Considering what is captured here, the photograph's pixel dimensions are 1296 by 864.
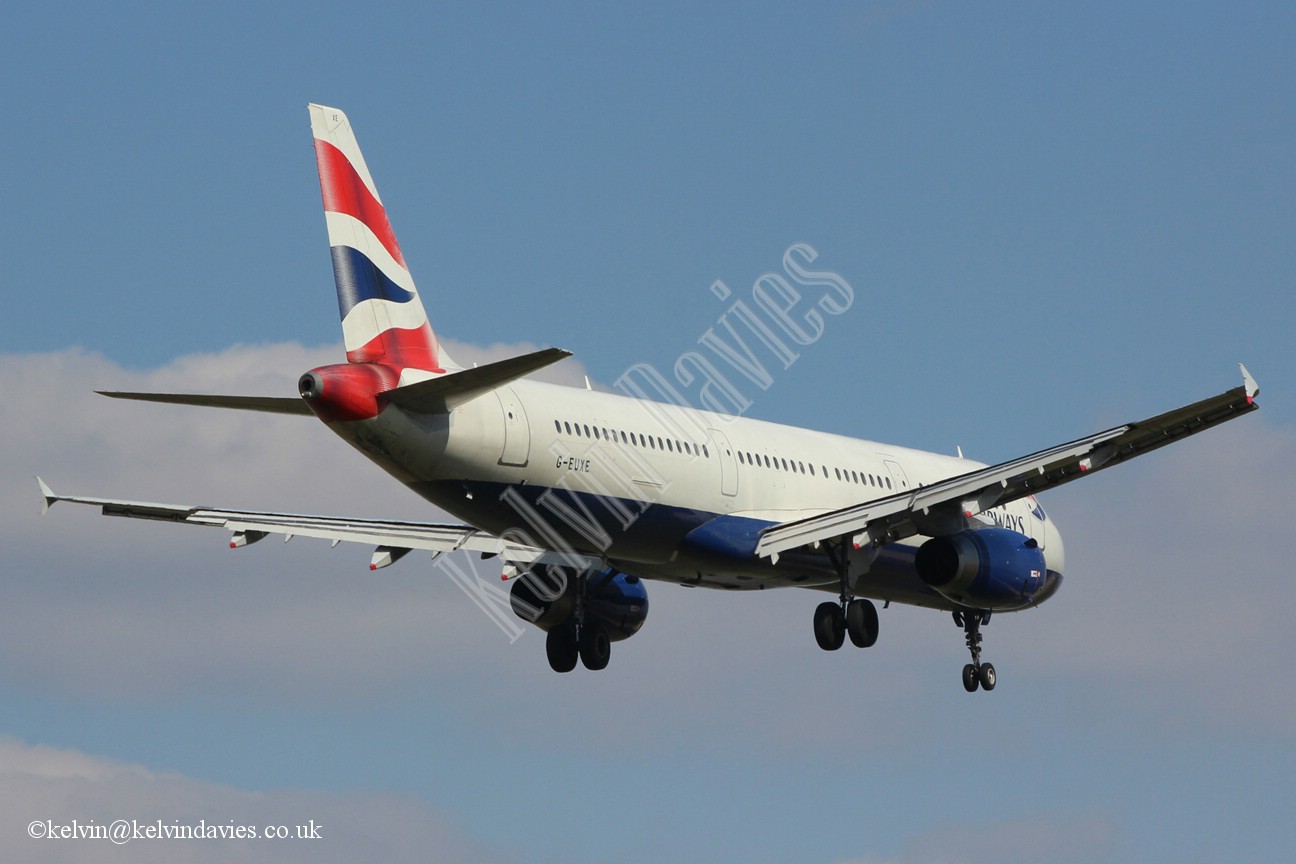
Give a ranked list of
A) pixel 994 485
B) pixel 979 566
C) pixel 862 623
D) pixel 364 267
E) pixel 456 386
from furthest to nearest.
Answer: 1. pixel 979 566
2. pixel 862 623
3. pixel 994 485
4. pixel 364 267
5. pixel 456 386

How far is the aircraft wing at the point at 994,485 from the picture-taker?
108 feet

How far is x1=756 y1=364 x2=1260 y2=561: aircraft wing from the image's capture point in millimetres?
32969

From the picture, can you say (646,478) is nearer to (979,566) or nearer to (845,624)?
(845,624)

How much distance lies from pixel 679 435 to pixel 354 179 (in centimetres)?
771

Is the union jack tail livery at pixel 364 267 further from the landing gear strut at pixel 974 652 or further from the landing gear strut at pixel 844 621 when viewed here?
the landing gear strut at pixel 974 652

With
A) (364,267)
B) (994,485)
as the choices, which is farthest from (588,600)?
(364,267)

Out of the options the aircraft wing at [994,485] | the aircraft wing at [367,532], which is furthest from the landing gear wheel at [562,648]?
the aircraft wing at [994,485]

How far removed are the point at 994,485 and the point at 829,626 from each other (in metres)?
4.37

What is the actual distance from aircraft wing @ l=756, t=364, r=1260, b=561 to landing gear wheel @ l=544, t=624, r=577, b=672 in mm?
5253

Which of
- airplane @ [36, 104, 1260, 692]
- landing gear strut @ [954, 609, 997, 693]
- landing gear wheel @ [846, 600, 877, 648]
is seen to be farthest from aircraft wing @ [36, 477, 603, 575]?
landing gear strut @ [954, 609, 997, 693]

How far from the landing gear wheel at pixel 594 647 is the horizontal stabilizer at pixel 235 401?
1039 centimetres

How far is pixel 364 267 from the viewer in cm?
3316

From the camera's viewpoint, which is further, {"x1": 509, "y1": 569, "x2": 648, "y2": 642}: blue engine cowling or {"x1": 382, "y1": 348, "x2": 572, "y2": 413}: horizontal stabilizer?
{"x1": 509, "y1": 569, "x2": 648, "y2": 642}: blue engine cowling

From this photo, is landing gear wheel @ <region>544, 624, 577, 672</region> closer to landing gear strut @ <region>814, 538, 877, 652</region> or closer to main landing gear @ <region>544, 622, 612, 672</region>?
main landing gear @ <region>544, 622, 612, 672</region>
